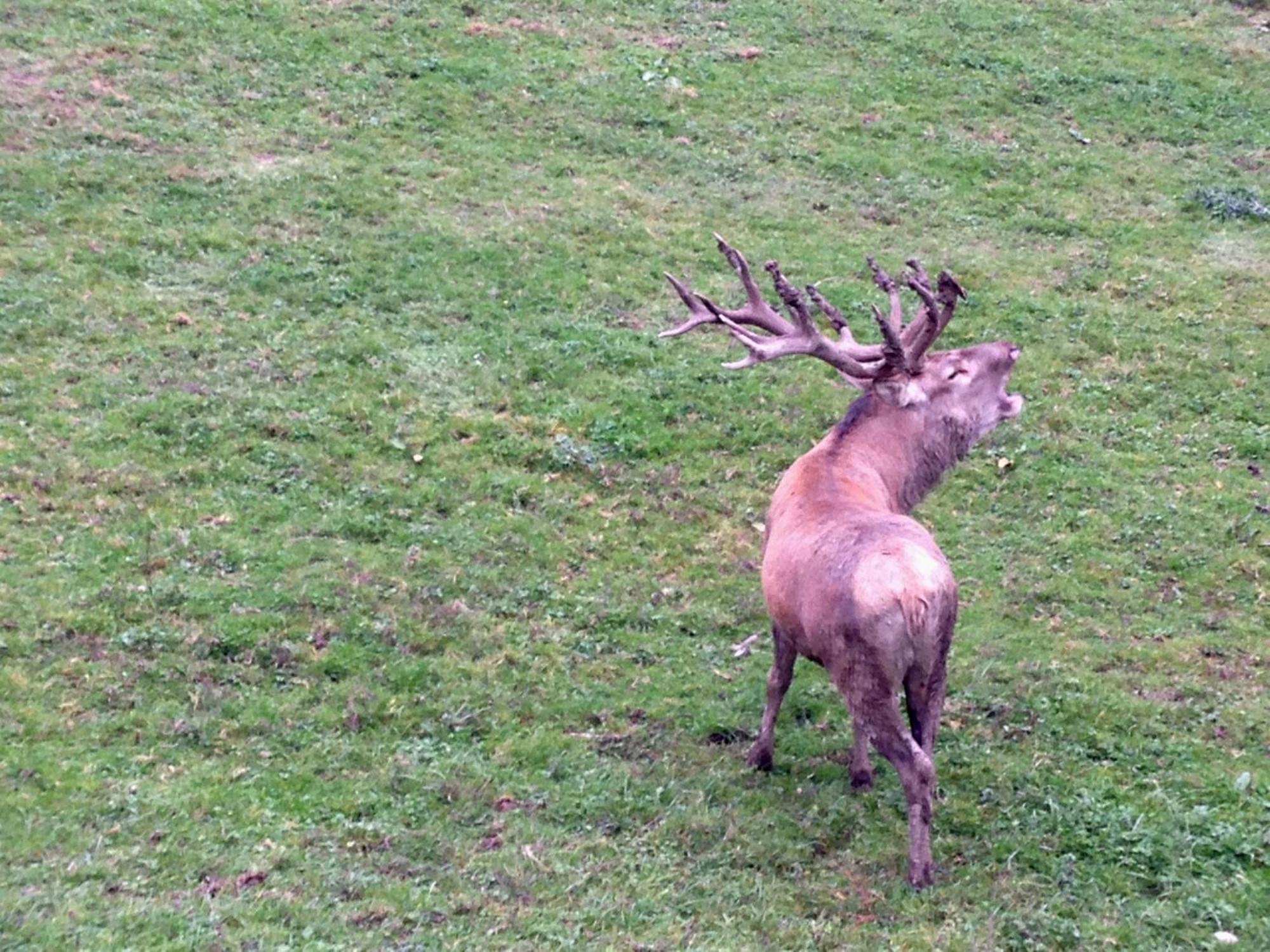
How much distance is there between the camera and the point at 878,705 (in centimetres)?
713

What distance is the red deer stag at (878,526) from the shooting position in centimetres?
711

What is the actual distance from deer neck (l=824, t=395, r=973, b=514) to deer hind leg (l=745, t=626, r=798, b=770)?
1.22 m

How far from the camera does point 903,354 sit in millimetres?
8727

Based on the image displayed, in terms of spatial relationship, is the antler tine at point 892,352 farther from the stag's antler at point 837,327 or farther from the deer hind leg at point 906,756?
the deer hind leg at point 906,756

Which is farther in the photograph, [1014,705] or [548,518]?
[548,518]

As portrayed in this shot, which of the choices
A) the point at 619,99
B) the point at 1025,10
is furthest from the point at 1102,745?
the point at 1025,10

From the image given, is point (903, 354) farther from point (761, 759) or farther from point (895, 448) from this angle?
point (761, 759)

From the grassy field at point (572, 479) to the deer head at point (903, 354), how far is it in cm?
188

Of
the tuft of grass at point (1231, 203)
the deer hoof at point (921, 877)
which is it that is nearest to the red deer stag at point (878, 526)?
the deer hoof at point (921, 877)

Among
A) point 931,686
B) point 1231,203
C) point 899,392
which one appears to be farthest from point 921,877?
point 1231,203

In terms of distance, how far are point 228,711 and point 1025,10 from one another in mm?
19956

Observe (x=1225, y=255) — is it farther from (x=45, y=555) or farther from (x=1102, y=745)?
(x=45, y=555)

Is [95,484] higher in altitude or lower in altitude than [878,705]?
lower

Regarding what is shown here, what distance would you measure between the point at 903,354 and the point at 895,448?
0.62 m
